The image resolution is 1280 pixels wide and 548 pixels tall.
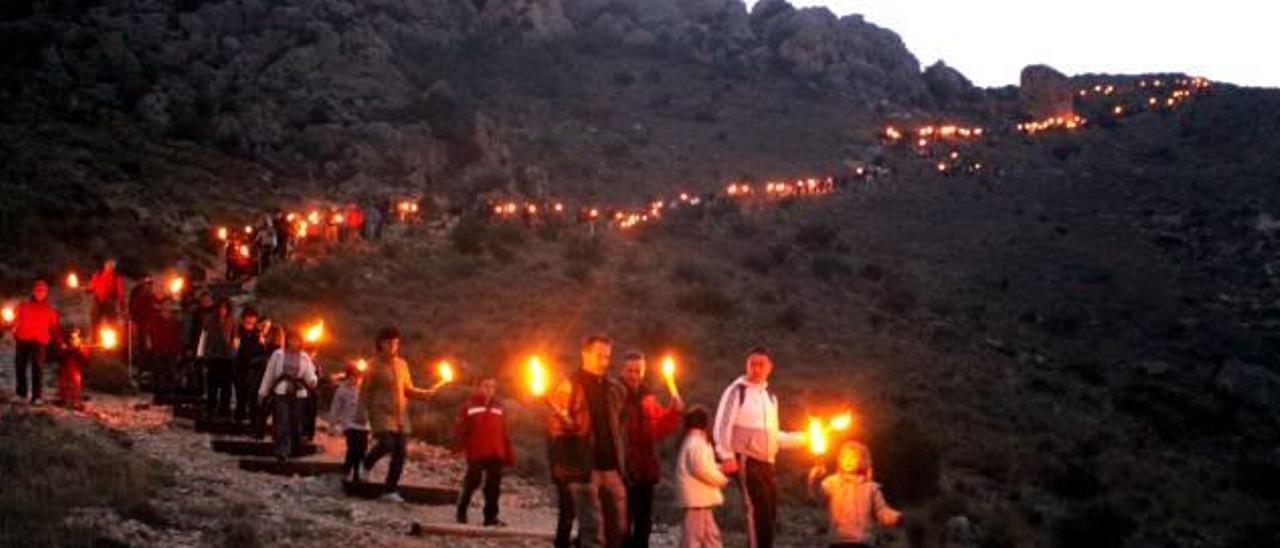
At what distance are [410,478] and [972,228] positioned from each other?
50.4m

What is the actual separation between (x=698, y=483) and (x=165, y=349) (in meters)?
13.2

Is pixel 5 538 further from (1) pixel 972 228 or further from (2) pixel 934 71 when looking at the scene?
(2) pixel 934 71

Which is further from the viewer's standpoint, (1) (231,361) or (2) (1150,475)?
(2) (1150,475)

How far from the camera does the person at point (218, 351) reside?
1698 cm

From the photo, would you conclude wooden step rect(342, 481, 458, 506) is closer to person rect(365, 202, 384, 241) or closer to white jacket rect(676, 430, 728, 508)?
white jacket rect(676, 430, 728, 508)

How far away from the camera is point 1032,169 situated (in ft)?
255

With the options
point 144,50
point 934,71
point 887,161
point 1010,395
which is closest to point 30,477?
point 1010,395

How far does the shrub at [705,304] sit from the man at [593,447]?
30.8 metres

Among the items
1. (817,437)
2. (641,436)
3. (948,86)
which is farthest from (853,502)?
(948,86)

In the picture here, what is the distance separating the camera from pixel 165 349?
1962cm

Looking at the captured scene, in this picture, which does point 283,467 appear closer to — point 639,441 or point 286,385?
point 286,385

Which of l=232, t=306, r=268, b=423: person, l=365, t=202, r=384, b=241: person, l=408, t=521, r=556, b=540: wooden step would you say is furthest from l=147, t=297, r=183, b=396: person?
l=365, t=202, r=384, b=241: person

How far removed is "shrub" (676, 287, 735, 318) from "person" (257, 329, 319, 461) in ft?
84.4

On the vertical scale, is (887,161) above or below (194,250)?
above
